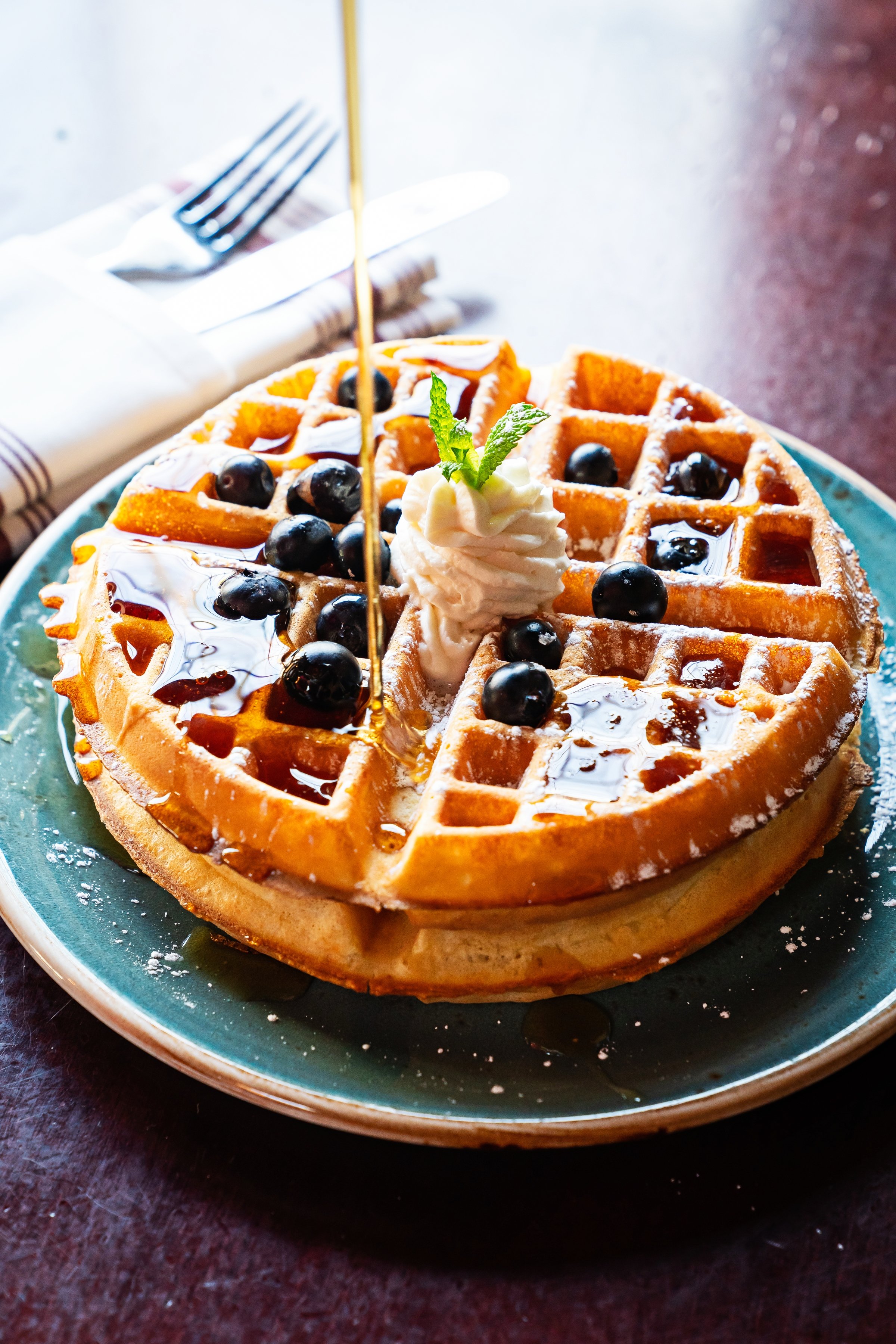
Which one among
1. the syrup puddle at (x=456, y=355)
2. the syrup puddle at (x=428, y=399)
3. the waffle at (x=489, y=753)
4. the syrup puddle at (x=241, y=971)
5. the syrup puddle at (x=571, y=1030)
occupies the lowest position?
the syrup puddle at (x=571, y=1030)

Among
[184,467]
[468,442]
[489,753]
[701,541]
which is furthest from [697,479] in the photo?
[184,467]

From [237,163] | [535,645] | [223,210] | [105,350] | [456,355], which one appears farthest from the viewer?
[237,163]

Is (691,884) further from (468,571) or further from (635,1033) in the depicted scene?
(468,571)

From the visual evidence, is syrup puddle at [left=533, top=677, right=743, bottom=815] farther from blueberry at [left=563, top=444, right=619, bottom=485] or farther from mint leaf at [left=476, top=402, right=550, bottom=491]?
blueberry at [left=563, top=444, right=619, bottom=485]

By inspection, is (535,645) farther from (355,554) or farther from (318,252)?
(318,252)

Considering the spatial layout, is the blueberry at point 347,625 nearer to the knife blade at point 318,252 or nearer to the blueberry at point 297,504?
the blueberry at point 297,504

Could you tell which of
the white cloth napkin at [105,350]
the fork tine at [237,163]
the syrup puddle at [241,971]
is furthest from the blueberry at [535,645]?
the fork tine at [237,163]

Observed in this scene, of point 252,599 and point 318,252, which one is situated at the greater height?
point 318,252
